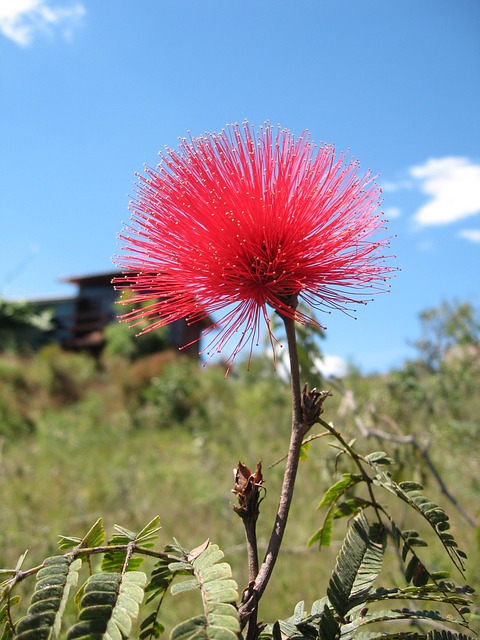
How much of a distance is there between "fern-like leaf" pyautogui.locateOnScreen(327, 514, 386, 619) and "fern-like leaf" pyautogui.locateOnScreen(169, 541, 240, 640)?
30cm

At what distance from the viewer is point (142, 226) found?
4.81ft

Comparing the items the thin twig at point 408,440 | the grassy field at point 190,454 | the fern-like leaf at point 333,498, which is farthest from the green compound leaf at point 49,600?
the thin twig at point 408,440

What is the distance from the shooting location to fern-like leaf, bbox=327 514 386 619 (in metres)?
1.14

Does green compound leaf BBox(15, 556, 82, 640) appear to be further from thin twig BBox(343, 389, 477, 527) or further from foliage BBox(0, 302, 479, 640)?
thin twig BBox(343, 389, 477, 527)

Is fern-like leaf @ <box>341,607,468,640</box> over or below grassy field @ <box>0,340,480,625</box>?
below

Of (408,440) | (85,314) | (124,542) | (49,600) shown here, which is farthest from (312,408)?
(85,314)

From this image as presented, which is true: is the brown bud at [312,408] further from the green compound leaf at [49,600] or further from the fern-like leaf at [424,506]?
the green compound leaf at [49,600]

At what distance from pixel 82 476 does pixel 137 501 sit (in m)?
1.40

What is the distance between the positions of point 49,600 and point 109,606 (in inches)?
4.5

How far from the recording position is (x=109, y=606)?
905 millimetres

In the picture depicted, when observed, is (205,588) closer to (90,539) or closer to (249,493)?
(249,493)

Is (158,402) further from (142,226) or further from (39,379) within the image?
(142,226)

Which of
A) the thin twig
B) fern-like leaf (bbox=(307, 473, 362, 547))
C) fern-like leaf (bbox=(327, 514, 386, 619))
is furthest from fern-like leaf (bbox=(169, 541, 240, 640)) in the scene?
the thin twig

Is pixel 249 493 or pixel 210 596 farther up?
pixel 249 493
